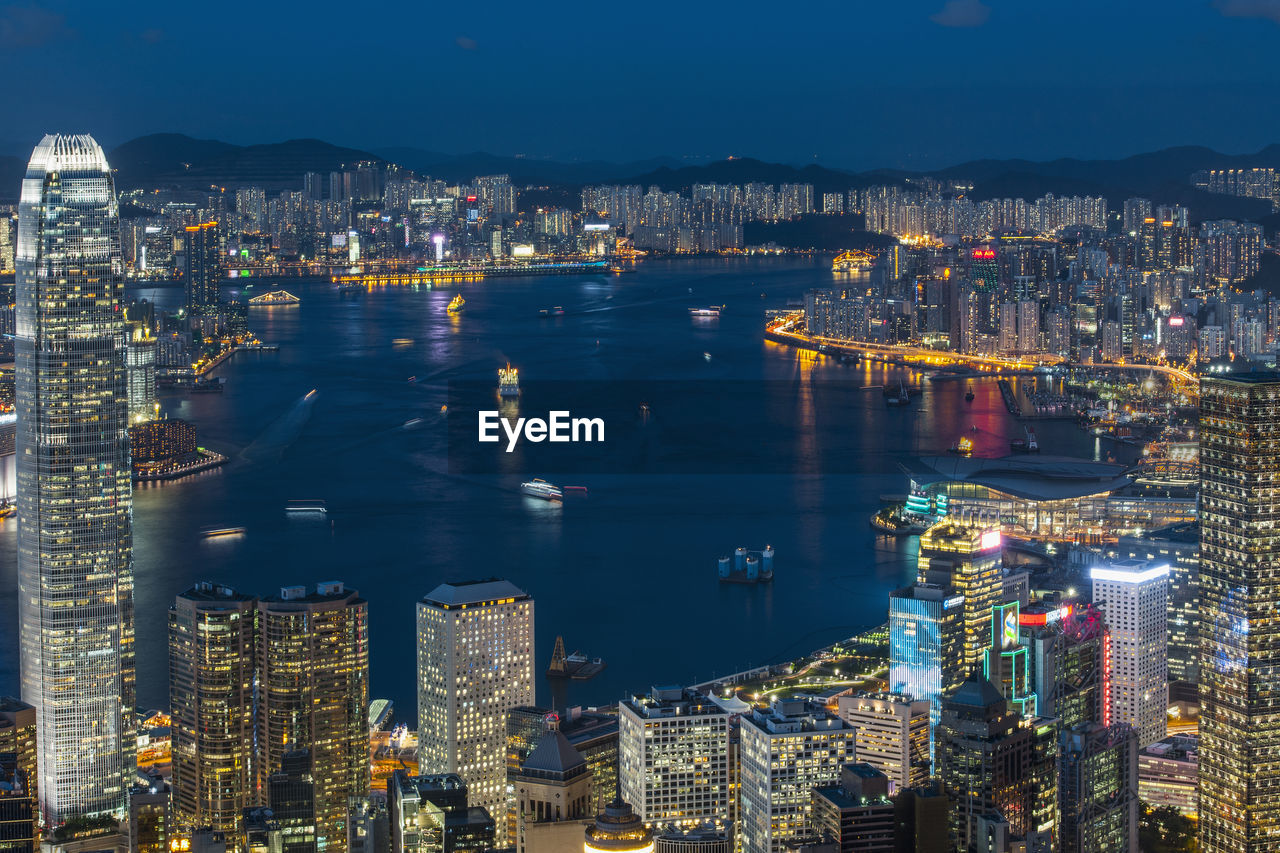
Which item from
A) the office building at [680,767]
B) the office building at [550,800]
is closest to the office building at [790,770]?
the office building at [680,767]

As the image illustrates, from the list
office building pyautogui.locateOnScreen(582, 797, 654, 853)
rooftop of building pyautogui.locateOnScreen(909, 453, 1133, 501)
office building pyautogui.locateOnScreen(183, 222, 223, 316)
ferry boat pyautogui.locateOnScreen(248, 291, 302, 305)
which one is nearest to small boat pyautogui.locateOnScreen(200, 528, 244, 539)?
rooftop of building pyautogui.locateOnScreen(909, 453, 1133, 501)

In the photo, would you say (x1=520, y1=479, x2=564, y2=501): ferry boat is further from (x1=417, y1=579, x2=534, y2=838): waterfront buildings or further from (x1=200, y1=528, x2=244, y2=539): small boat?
(x1=417, y1=579, x2=534, y2=838): waterfront buildings

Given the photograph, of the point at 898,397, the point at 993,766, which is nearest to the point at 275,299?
the point at 898,397

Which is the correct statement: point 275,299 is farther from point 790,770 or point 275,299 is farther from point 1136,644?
point 790,770

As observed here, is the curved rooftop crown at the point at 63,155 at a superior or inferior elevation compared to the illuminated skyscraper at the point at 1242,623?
superior

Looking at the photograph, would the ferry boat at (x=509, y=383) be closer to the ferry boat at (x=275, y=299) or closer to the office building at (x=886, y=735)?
the office building at (x=886, y=735)
